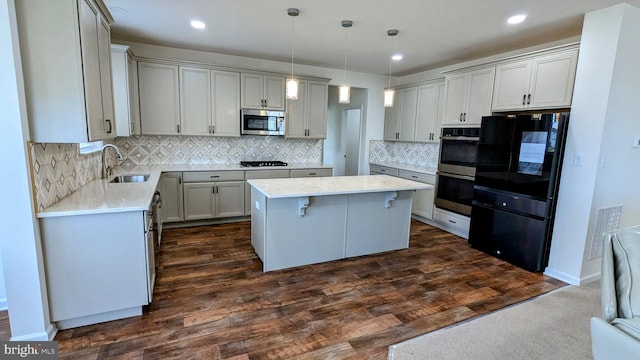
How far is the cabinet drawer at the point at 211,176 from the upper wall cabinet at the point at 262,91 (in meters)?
1.08

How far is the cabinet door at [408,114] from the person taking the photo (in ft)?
17.6

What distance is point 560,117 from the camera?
2990mm

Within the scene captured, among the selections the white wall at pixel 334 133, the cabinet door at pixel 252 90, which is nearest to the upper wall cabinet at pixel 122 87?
the cabinet door at pixel 252 90

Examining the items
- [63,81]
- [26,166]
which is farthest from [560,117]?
[26,166]

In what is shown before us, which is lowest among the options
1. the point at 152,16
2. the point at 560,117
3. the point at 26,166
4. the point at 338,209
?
the point at 338,209

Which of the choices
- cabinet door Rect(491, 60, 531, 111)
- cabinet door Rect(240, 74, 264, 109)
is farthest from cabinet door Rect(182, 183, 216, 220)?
cabinet door Rect(491, 60, 531, 111)

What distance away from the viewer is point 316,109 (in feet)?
17.4

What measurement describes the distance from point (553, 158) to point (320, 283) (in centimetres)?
260

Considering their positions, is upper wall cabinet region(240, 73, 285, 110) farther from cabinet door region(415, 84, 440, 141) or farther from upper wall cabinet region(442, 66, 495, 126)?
upper wall cabinet region(442, 66, 495, 126)

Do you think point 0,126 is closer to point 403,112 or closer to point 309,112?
point 309,112

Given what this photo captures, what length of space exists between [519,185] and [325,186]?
2.13 meters

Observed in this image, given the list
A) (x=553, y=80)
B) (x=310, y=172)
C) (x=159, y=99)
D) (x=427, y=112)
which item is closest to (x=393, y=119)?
(x=427, y=112)

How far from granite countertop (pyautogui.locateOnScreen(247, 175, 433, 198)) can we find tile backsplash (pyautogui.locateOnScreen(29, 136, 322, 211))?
1551mm

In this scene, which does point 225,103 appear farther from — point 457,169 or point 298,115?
point 457,169
